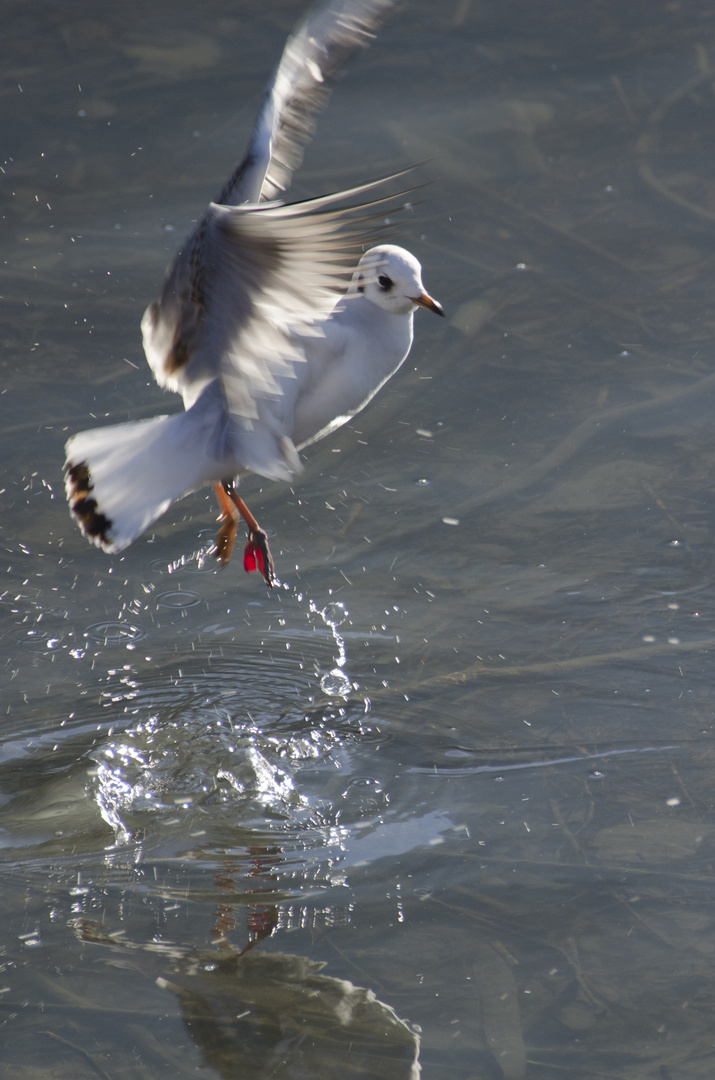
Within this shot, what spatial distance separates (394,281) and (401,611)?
814 millimetres

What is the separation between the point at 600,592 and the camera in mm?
3211

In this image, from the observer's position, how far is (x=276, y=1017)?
2035mm

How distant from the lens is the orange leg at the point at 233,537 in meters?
2.99

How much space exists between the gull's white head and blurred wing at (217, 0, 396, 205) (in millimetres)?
450

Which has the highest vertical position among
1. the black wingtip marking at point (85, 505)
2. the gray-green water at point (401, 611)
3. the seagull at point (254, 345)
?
the seagull at point (254, 345)

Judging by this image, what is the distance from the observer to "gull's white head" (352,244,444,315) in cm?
288

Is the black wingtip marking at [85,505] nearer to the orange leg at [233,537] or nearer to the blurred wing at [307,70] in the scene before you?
the orange leg at [233,537]

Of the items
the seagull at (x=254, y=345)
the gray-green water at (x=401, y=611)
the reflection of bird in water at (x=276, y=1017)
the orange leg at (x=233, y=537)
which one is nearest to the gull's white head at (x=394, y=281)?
the seagull at (x=254, y=345)

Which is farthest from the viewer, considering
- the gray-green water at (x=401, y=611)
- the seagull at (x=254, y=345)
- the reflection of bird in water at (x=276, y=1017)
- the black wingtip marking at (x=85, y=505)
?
the black wingtip marking at (x=85, y=505)

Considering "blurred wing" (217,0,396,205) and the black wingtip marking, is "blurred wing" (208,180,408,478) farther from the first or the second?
"blurred wing" (217,0,396,205)

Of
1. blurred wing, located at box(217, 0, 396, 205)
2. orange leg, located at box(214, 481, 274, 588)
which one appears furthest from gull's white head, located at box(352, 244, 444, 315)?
orange leg, located at box(214, 481, 274, 588)

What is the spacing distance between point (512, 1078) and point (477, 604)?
139cm

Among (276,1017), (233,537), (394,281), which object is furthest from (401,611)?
(276,1017)

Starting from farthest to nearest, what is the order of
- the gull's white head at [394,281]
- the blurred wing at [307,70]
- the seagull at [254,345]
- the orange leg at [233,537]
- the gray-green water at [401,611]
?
1. the blurred wing at [307,70]
2. the orange leg at [233,537]
3. the gull's white head at [394,281]
4. the seagull at [254,345]
5. the gray-green water at [401,611]
